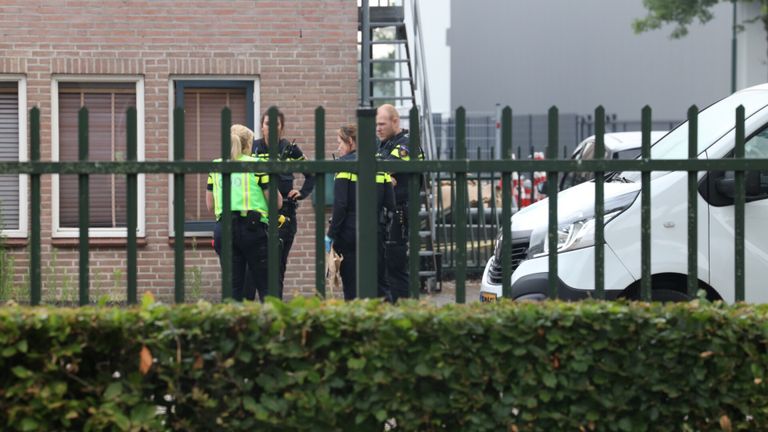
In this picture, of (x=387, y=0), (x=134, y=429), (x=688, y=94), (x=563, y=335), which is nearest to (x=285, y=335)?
(x=134, y=429)

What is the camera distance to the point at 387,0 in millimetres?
14633

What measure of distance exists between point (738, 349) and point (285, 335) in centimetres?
164

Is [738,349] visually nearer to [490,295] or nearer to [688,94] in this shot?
[490,295]

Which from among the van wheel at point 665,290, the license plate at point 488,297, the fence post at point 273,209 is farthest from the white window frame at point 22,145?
the fence post at point 273,209

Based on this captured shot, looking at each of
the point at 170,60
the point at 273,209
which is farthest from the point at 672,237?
the point at 170,60

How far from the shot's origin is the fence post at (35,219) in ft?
14.8

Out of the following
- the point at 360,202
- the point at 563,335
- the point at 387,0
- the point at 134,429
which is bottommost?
the point at 134,429

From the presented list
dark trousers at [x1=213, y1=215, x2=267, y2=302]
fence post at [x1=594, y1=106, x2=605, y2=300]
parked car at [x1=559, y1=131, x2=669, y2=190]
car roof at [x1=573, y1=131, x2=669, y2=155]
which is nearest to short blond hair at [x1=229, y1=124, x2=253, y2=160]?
dark trousers at [x1=213, y1=215, x2=267, y2=302]

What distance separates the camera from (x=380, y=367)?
13.4ft

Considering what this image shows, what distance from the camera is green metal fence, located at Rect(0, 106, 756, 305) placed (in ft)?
14.8

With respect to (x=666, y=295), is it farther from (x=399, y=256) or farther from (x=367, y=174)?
(x=399, y=256)

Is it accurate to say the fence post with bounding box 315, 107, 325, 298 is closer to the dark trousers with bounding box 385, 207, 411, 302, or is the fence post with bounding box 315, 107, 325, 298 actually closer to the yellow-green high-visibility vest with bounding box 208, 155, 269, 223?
the dark trousers with bounding box 385, 207, 411, 302

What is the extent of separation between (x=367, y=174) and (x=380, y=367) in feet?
2.75

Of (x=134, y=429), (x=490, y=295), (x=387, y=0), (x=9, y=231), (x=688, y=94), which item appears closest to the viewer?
(x=134, y=429)
